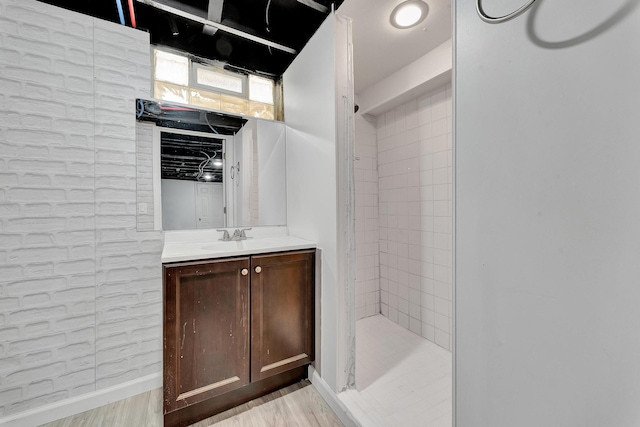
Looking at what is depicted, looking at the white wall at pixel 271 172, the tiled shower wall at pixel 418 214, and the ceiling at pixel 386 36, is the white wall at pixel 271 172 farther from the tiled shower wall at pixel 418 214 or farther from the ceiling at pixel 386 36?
the tiled shower wall at pixel 418 214

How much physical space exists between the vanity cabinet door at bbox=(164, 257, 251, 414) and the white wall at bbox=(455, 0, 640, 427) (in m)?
1.11

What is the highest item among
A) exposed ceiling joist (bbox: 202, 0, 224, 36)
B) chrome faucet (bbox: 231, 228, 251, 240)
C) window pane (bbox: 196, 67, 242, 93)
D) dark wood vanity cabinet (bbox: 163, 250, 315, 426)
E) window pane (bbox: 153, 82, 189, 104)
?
exposed ceiling joist (bbox: 202, 0, 224, 36)

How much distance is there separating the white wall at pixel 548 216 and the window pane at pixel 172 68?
185cm

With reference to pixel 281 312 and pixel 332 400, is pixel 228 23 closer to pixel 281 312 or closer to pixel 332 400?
pixel 281 312

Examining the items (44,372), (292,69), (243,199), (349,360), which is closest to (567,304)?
(349,360)

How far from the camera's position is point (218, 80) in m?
1.95

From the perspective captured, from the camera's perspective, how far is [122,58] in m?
1.58

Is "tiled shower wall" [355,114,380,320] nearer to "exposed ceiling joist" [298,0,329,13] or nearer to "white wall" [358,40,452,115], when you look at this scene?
"white wall" [358,40,452,115]

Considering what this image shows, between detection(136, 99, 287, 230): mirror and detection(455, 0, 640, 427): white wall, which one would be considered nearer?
detection(455, 0, 640, 427): white wall

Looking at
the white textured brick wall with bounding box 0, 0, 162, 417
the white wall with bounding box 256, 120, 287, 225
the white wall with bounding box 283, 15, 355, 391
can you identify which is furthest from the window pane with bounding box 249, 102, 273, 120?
the white textured brick wall with bounding box 0, 0, 162, 417

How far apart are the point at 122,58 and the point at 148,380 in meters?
2.10

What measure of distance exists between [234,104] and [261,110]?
224 millimetres

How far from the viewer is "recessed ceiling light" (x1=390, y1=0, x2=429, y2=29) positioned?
1.49m

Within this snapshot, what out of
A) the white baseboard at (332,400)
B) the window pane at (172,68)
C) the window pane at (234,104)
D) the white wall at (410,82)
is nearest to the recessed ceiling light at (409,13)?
the white wall at (410,82)
